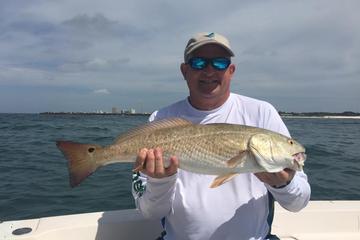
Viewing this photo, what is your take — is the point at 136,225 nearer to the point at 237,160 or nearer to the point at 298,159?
the point at 237,160

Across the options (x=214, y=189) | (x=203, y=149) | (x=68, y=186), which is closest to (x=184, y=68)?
(x=203, y=149)

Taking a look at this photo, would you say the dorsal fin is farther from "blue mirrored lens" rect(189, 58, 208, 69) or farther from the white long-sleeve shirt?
"blue mirrored lens" rect(189, 58, 208, 69)

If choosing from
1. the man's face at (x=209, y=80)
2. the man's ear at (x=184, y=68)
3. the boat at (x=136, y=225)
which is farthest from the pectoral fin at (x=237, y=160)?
the boat at (x=136, y=225)

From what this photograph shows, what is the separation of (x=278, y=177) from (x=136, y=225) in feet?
5.96

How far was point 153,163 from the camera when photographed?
3012mm

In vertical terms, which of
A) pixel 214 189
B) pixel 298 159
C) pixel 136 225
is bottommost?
pixel 136 225

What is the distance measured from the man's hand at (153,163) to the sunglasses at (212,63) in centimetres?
89

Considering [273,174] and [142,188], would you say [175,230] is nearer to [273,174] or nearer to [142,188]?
[142,188]

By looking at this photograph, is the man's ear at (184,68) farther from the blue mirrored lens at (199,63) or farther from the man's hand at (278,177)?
the man's hand at (278,177)

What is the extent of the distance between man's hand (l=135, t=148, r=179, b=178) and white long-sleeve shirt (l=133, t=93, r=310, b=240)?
16cm

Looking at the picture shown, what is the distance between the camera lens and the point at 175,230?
11.3 feet

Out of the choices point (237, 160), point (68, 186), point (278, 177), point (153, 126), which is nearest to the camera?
point (237, 160)

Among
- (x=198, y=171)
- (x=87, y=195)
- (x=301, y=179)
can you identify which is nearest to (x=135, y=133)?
(x=198, y=171)

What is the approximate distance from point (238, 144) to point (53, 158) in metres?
12.2
